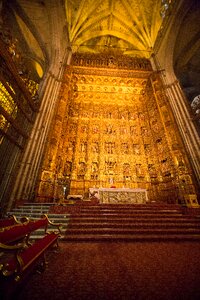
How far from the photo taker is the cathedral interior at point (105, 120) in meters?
4.96

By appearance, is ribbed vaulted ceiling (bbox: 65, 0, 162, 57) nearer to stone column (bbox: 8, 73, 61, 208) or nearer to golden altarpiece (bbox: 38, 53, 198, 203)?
golden altarpiece (bbox: 38, 53, 198, 203)

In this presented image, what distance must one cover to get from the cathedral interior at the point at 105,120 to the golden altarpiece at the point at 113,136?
82mm

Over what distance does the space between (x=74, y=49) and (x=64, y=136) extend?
10309mm

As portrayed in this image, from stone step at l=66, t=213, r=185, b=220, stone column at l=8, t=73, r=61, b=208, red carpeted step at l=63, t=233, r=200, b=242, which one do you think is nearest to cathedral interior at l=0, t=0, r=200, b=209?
stone column at l=8, t=73, r=61, b=208

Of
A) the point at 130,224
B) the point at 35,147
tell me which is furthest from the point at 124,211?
the point at 35,147

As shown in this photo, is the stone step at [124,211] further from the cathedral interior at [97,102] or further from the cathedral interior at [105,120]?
the cathedral interior at [97,102]

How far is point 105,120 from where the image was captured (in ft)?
42.2

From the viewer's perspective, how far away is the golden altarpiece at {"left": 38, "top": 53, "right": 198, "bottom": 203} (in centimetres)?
832

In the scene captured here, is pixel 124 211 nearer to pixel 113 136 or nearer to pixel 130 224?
pixel 130 224

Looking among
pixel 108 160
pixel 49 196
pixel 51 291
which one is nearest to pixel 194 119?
pixel 108 160

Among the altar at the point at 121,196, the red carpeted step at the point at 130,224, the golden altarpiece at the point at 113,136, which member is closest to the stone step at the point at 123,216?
the red carpeted step at the point at 130,224

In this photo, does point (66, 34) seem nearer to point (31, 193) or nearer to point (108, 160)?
point (108, 160)

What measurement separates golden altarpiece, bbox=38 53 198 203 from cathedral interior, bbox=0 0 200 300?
0.08m

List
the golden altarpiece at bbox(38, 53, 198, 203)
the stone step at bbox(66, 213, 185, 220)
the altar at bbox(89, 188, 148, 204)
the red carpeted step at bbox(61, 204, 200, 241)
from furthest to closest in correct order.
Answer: the golden altarpiece at bbox(38, 53, 198, 203)
the altar at bbox(89, 188, 148, 204)
the stone step at bbox(66, 213, 185, 220)
the red carpeted step at bbox(61, 204, 200, 241)
